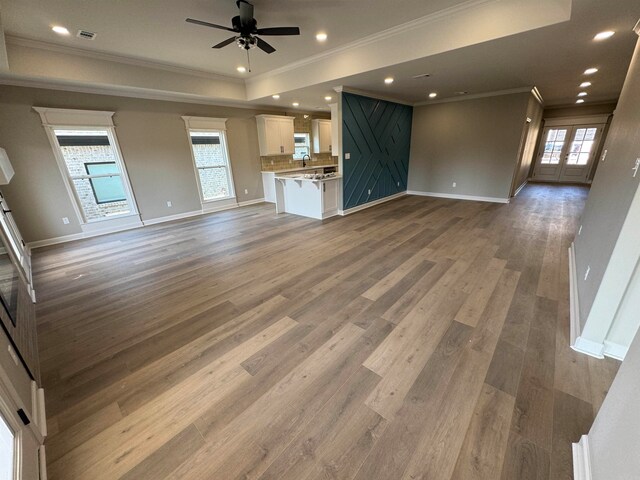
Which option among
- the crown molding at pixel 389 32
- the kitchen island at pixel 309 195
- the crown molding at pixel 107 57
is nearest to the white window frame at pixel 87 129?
the crown molding at pixel 107 57

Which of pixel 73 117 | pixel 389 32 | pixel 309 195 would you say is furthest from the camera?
pixel 309 195

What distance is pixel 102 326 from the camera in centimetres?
228

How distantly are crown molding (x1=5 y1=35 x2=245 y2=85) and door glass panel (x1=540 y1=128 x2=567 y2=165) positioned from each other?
35.1 ft

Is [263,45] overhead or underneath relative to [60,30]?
underneath

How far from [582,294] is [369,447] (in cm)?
222

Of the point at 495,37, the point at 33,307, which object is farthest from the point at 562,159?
the point at 33,307

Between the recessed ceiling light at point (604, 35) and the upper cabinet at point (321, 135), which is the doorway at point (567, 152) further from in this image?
the upper cabinet at point (321, 135)

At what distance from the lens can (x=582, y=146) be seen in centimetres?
832

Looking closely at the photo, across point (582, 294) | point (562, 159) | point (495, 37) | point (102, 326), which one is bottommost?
point (102, 326)

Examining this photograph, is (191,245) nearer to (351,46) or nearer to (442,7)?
(351,46)

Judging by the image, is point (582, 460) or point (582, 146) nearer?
point (582, 460)

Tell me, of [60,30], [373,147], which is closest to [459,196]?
[373,147]

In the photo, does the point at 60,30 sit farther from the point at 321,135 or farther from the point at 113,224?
the point at 321,135

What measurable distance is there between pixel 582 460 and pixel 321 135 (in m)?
8.54
